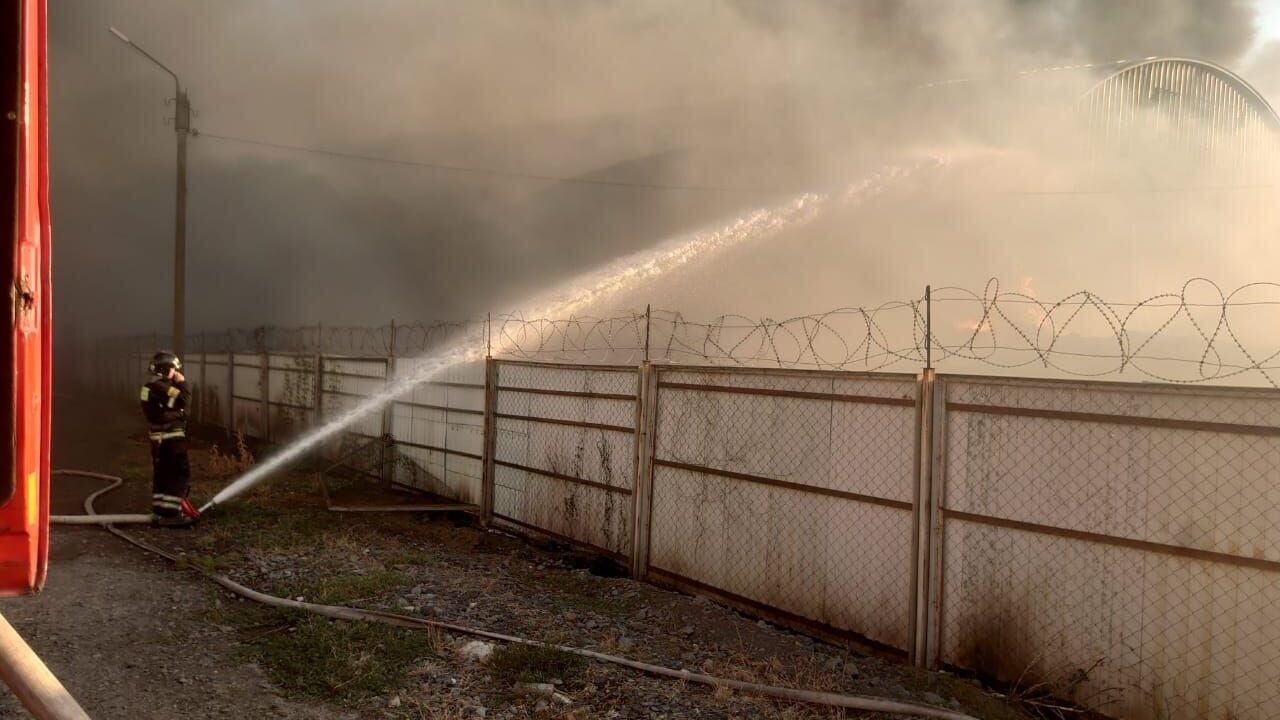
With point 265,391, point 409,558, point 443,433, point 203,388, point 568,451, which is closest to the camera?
point 409,558

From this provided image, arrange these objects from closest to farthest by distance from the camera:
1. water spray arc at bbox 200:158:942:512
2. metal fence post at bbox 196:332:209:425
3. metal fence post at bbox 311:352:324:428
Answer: metal fence post at bbox 311:352:324:428, metal fence post at bbox 196:332:209:425, water spray arc at bbox 200:158:942:512

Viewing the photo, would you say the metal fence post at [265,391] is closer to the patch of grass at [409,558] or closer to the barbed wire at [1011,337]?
the barbed wire at [1011,337]

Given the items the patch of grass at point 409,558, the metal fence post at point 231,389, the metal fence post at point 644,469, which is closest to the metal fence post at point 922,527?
the metal fence post at point 644,469

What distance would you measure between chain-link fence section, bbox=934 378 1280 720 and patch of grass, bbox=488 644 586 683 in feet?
7.49

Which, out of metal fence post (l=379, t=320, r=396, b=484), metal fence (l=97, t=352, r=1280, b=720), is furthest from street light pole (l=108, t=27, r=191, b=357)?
metal fence (l=97, t=352, r=1280, b=720)

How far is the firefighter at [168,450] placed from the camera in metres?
8.93

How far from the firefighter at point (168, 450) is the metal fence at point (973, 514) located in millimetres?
4115

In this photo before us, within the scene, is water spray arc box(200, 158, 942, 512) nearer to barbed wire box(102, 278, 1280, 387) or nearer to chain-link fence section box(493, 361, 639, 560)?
barbed wire box(102, 278, 1280, 387)

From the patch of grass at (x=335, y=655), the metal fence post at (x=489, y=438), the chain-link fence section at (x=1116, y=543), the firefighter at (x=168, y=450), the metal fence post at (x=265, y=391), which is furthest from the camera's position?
the metal fence post at (x=265, y=391)

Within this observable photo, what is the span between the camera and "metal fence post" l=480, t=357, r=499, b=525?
992cm

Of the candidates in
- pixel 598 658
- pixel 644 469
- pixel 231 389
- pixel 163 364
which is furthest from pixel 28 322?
pixel 231 389

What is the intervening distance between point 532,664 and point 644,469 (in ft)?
8.86

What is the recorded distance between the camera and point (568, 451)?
8.69 m

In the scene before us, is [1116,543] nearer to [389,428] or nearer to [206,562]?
[206,562]
